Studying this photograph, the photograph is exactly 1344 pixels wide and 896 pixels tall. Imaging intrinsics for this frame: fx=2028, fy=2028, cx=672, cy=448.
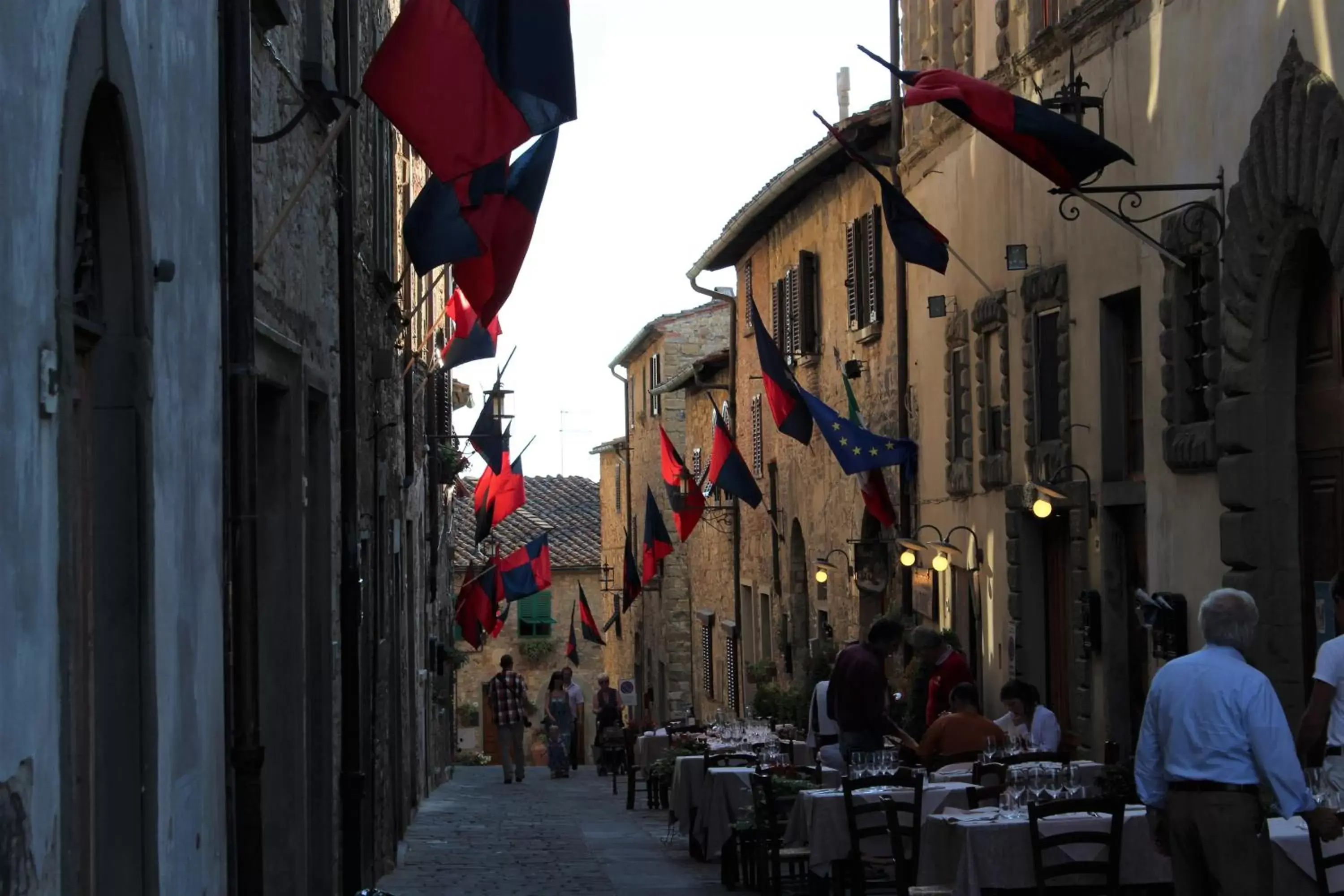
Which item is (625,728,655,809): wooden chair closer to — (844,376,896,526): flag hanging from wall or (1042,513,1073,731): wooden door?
(844,376,896,526): flag hanging from wall

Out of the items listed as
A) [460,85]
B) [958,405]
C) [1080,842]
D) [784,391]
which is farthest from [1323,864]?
[784,391]

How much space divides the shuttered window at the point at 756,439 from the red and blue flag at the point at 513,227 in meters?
18.8

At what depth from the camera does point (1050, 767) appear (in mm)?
9727

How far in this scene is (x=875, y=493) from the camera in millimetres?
20719

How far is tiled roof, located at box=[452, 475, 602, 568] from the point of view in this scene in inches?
2153

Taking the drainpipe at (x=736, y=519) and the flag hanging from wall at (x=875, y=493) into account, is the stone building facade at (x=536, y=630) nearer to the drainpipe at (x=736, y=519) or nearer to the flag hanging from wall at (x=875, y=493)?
the drainpipe at (x=736, y=519)

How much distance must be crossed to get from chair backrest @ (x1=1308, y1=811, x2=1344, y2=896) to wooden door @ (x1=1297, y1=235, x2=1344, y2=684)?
3458 millimetres

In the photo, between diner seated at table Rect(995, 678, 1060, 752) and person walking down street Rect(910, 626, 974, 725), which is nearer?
diner seated at table Rect(995, 678, 1060, 752)

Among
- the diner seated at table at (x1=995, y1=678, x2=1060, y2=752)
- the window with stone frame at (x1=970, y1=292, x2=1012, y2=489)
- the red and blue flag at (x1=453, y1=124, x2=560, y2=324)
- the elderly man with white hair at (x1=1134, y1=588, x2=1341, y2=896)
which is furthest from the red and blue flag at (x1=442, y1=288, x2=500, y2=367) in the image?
the elderly man with white hair at (x1=1134, y1=588, x2=1341, y2=896)

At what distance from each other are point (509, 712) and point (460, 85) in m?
A: 18.6

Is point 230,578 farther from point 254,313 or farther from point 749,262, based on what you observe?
point 749,262

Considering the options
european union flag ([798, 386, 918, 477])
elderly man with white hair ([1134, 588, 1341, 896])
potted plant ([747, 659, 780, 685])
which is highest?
european union flag ([798, 386, 918, 477])

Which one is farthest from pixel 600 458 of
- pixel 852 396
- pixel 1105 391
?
pixel 1105 391

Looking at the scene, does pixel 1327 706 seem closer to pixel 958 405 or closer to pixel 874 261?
pixel 958 405
